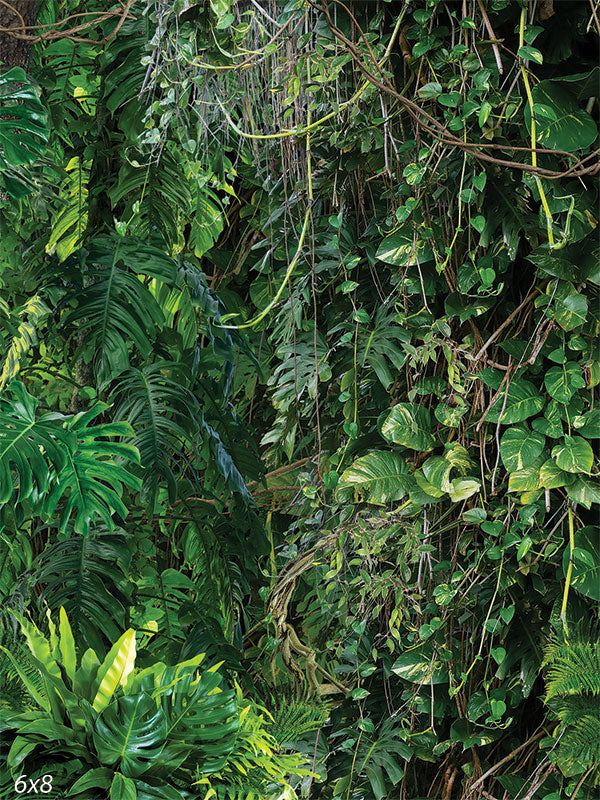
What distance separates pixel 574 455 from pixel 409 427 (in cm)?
25

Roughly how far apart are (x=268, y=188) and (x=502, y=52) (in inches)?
21.8

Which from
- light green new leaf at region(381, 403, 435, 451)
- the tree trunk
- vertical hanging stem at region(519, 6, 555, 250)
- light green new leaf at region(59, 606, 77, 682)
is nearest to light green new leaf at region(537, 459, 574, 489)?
light green new leaf at region(381, 403, 435, 451)

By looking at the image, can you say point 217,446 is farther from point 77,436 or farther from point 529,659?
point 529,659

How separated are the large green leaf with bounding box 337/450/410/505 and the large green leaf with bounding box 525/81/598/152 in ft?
1.72

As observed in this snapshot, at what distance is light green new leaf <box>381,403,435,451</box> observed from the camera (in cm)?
122

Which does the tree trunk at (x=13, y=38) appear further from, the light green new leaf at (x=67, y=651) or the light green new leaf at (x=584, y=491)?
the light green new leaf at (x=584, y=491)

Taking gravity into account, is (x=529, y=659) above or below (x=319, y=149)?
below

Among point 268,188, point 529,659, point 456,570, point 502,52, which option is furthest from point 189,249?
Result: point 529,659

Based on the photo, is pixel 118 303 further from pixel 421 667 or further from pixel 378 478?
pixel 421 667

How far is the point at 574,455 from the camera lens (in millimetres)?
1106

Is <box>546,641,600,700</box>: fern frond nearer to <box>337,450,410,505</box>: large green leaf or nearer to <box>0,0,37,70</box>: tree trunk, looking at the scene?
<box>337,450,410,505</box>: large green leaf

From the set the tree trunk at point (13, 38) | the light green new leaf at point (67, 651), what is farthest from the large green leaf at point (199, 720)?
the tree trunk at point (13, 38)

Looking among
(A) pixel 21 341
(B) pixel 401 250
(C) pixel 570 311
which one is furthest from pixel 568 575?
(A) pixel 21 341

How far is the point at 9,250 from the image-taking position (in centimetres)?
201
